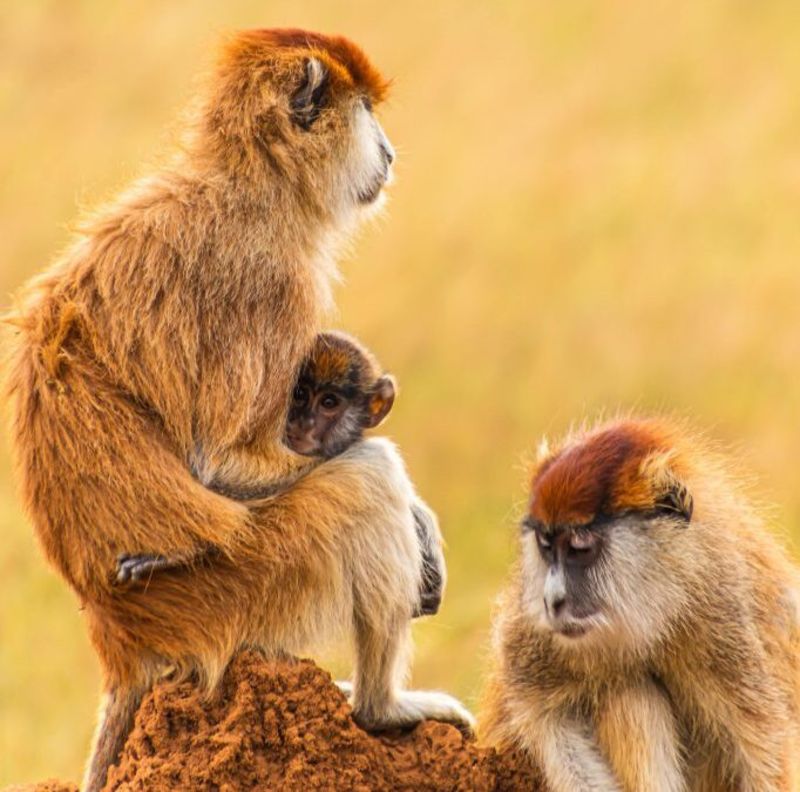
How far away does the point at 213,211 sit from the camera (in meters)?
6.18

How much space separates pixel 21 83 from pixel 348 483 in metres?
17.3

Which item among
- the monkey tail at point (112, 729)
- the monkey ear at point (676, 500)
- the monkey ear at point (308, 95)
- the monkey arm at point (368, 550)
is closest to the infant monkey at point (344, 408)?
the monkey arm at point (368, 550)

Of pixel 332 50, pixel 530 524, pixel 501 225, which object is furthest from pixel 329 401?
pixel 501 225

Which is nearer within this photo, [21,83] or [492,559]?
[492,559]

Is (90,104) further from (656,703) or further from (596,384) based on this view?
(656,703)

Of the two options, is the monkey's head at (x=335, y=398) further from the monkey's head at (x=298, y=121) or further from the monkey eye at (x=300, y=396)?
the monkey's head at (x=298, y=121)

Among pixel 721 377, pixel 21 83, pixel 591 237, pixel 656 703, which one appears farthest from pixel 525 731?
pixel 21 83

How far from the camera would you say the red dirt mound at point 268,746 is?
557 centimetres

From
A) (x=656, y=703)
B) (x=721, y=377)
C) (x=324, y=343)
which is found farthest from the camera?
(x=721, y=377)

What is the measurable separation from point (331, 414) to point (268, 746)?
55.8 inches

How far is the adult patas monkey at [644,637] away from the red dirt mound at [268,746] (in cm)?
42

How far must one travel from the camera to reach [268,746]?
567 centimetres

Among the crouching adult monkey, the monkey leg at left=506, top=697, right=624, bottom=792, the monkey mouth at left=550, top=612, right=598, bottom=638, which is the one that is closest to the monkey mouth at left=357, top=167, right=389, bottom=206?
the crouching adult monkey

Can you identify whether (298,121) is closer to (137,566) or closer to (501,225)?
(137,566)
